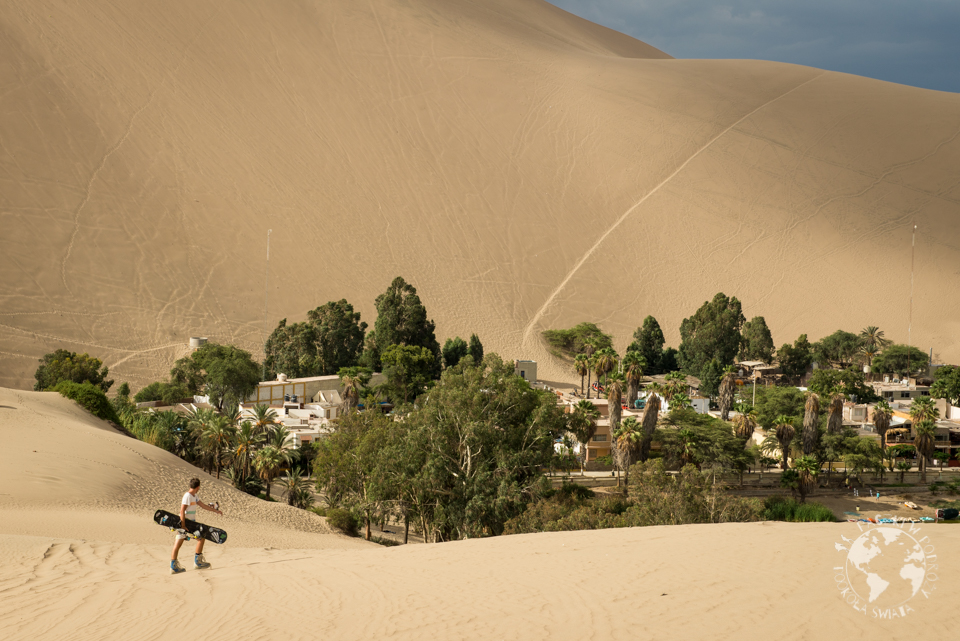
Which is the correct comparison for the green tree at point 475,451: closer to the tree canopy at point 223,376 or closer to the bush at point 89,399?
the bush at point 89,399

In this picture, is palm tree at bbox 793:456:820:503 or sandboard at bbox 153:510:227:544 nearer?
sandboard at bbox 153:510:227:544

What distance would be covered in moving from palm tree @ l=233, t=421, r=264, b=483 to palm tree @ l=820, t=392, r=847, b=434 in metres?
23.1

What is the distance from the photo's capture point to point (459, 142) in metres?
78.4

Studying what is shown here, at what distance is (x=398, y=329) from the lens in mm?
46156

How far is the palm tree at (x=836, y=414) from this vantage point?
3222 cm

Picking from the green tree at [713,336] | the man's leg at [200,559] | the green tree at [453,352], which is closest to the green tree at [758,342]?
the green tree at [713,336]

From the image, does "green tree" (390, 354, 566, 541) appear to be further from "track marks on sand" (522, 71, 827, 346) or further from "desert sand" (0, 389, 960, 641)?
"track marks on sand" (522, 71, 827, 346)

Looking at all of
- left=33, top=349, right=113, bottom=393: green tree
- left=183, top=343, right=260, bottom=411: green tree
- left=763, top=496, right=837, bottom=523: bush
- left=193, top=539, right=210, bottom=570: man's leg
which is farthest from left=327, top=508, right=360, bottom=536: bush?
left=33, top=349, right=113, bottom=393: green tree

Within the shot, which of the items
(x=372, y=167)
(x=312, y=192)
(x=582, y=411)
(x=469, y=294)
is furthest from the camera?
(x=372, y=167)

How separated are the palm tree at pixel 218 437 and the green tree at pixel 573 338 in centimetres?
3061

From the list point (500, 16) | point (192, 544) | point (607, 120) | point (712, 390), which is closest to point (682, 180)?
point (607, 120)

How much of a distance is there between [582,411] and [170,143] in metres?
50.2

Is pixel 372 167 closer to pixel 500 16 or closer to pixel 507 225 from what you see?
pixel 507 225

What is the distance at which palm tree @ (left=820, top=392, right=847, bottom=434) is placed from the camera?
106 feet
